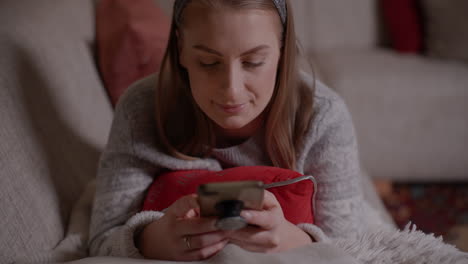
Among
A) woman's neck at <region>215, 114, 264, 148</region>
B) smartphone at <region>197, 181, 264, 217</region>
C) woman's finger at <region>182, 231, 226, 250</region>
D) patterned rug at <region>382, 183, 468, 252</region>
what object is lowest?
patterned rug at <region>382, 183, 468, 252</region>

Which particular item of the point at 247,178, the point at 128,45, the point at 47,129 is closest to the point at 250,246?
the point at 247,178

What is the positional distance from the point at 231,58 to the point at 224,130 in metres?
0.26

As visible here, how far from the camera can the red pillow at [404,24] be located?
1.96 metres

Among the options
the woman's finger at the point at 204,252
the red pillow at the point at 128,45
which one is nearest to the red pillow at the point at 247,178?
the woman's finger at the point at 204,252

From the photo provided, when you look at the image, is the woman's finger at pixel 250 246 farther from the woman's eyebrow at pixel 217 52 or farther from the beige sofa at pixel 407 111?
the beige sofa at pixel 407 111

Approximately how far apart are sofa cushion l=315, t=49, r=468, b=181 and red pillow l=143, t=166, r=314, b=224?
105cm

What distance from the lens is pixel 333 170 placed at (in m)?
0.89

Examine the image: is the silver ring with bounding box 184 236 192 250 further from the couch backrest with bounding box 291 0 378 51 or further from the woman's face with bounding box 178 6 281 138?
the couch backrest with bounding box 291 0 378 51

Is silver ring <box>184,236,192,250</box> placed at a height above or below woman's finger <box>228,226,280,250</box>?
below

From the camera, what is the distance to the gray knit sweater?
2.87 feet

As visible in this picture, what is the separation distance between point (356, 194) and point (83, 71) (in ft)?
2.56

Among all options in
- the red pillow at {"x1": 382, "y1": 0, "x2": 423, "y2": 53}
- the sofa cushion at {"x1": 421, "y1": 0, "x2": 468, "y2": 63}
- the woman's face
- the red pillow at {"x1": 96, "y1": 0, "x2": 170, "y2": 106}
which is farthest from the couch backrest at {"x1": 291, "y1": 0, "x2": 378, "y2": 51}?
the woman's face

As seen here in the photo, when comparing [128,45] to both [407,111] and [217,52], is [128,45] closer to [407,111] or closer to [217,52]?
[217,52]

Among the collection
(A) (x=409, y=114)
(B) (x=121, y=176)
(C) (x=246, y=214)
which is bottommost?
(A) (x=409, y=114)
